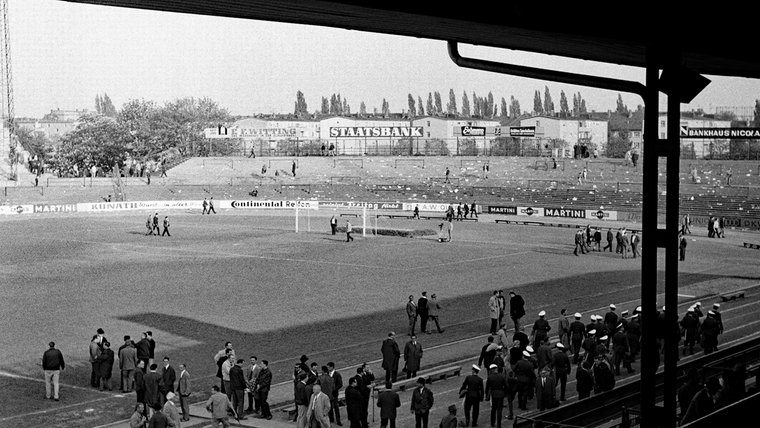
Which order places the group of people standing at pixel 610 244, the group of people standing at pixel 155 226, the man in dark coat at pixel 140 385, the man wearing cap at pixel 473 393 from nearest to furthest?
the man wearing cap at pixel 473 393
the man in dark coat at pixel 140 385
the group of people standing at pixel 610 244
the group of people standing at pixel 155 226

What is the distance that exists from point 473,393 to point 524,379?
1433 millimetres

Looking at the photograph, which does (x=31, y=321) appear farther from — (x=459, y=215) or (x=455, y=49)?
(x=459, y=215)

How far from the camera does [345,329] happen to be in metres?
26.7

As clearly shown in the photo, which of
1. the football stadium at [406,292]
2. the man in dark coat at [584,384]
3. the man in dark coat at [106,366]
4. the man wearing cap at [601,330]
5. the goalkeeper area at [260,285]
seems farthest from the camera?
the goalkeeper area at [260,285]

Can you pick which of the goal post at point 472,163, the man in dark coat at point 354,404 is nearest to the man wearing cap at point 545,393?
the man in dark coat at point 354,404

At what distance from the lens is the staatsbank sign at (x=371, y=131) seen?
11981 cm

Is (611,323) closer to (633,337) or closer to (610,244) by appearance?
(633,337)

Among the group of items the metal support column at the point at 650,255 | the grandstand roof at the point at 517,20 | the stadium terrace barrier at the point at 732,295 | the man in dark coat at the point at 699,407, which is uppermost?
the grandstand roof at the point at 517,20

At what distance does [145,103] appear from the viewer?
13650 cm

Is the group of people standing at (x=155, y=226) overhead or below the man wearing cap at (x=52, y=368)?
overhead

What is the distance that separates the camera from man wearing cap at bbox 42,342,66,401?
18922 mm

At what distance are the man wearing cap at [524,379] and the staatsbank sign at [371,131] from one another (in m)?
101

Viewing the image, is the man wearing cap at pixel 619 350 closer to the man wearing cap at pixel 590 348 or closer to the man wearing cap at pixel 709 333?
the man wearing cap at pixel 590 348

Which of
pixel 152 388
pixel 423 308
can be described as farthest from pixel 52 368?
pixel 423 308
